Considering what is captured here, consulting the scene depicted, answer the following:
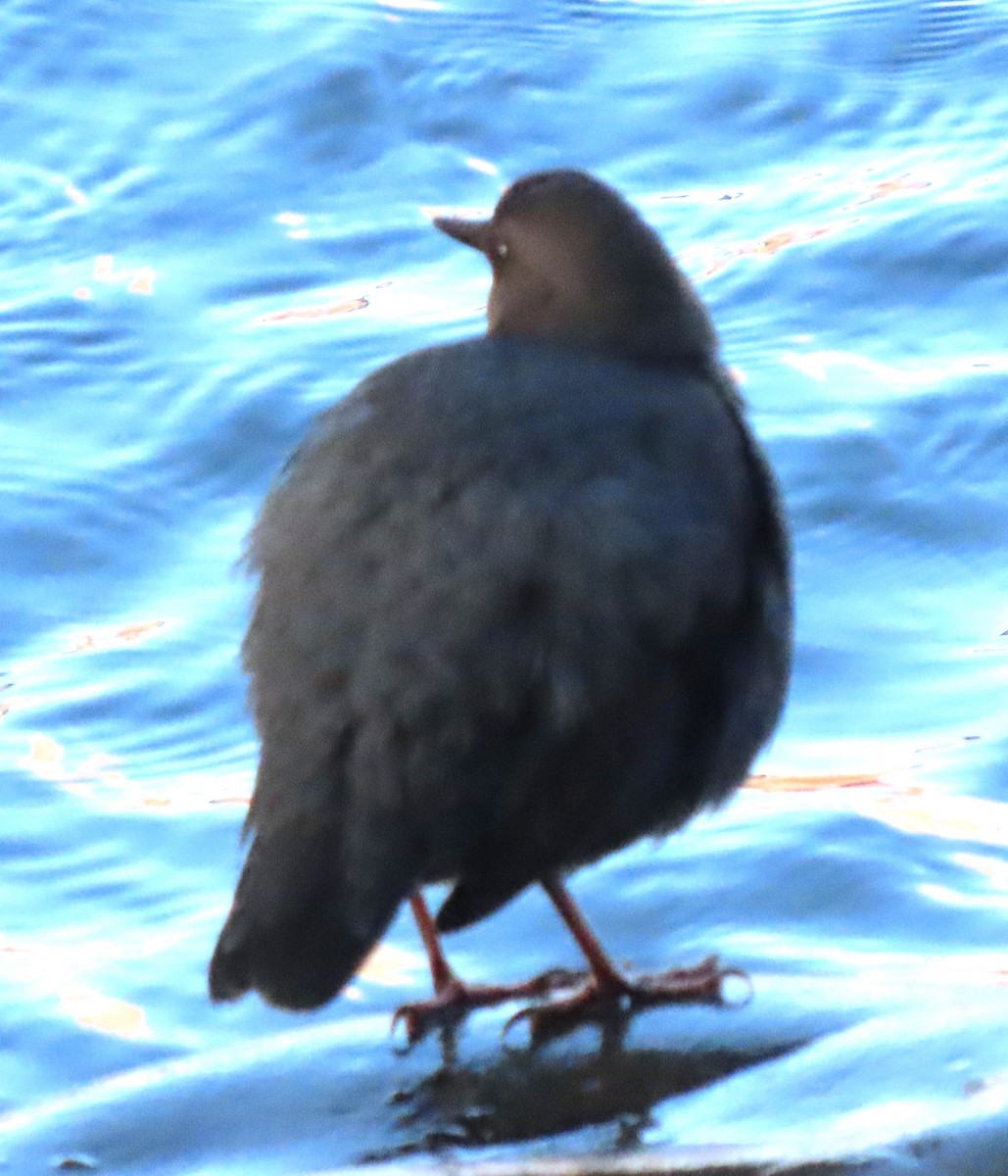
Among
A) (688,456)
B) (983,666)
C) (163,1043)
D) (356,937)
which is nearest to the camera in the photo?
(356,937)

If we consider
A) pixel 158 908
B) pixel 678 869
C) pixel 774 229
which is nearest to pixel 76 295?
pixel 774 229

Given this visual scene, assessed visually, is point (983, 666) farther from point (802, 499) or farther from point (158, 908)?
point (158, 908)

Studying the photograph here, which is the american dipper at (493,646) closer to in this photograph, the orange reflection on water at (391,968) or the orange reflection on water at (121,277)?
the orange reflection on water at (391,968)

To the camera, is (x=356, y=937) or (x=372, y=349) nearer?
(x=356, y=937)

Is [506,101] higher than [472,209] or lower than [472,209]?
higher

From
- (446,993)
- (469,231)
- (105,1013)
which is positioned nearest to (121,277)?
(105,1013)

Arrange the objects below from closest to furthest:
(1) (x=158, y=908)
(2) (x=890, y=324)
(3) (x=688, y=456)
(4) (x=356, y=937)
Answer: (4) (x=356, y=937)
(3) (x=688, y=456)
(1) (x=158, y=908)
(2) (x=890, y=324)

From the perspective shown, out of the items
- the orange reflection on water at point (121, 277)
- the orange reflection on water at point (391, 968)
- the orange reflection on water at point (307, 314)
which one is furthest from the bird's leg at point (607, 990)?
→ the orange reflection on water at point (121, 277)

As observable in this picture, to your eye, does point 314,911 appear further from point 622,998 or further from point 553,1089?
point 622,998
